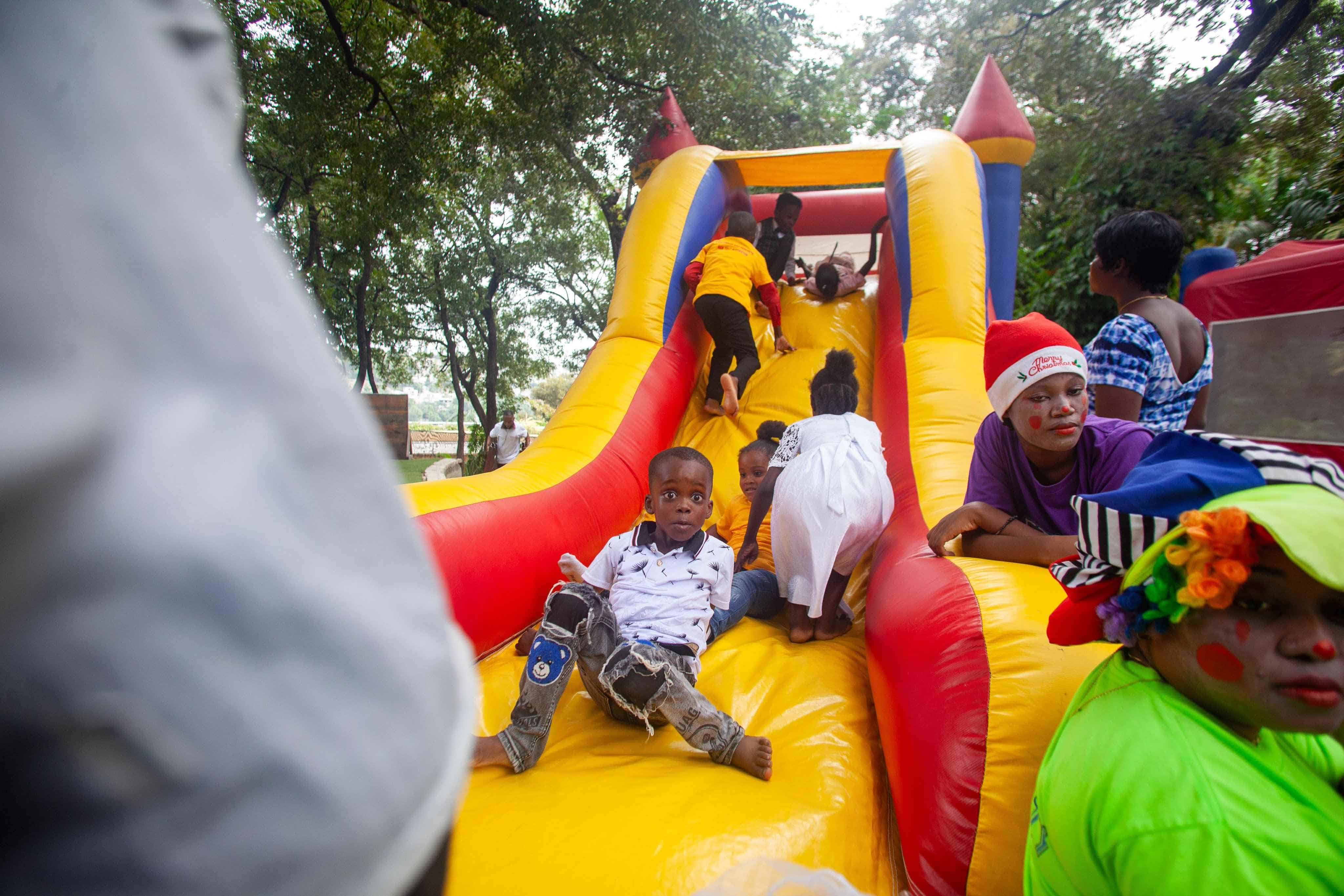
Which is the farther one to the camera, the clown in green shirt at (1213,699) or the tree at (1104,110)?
the tree at (1104,110)

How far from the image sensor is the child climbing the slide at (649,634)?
180cm

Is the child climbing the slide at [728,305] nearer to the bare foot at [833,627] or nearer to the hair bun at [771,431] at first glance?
the hair bun at [771,431]

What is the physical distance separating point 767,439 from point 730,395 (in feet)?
1.46

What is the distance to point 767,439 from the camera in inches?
143

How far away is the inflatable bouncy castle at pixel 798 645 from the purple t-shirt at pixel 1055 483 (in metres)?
0.22

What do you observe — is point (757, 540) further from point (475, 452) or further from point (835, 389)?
point (475, 452)

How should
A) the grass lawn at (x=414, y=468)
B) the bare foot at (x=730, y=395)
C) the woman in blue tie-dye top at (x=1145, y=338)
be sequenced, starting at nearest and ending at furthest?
the woman in blue tie-dye top at (x=1145, y=338) < the bare foot at (x=730, y=395) < the grass lawn at (x=414, y=468)

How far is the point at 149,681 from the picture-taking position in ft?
0.90

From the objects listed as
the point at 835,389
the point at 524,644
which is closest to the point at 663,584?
the point at 524,644

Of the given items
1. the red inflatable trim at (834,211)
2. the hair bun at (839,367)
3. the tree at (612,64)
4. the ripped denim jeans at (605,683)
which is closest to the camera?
the ripped denim jeans at (605,683)

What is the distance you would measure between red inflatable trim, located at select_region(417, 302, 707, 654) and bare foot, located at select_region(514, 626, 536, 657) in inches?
1.7

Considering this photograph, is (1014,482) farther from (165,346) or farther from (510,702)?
(165,346)

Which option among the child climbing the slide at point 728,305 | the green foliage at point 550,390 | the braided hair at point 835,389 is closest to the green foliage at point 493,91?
the child climbing the slide at point 728,305

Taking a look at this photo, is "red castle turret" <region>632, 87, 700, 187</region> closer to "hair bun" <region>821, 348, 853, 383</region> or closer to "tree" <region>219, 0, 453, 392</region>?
"tree" <region>219, 0, 453, 392</region>
